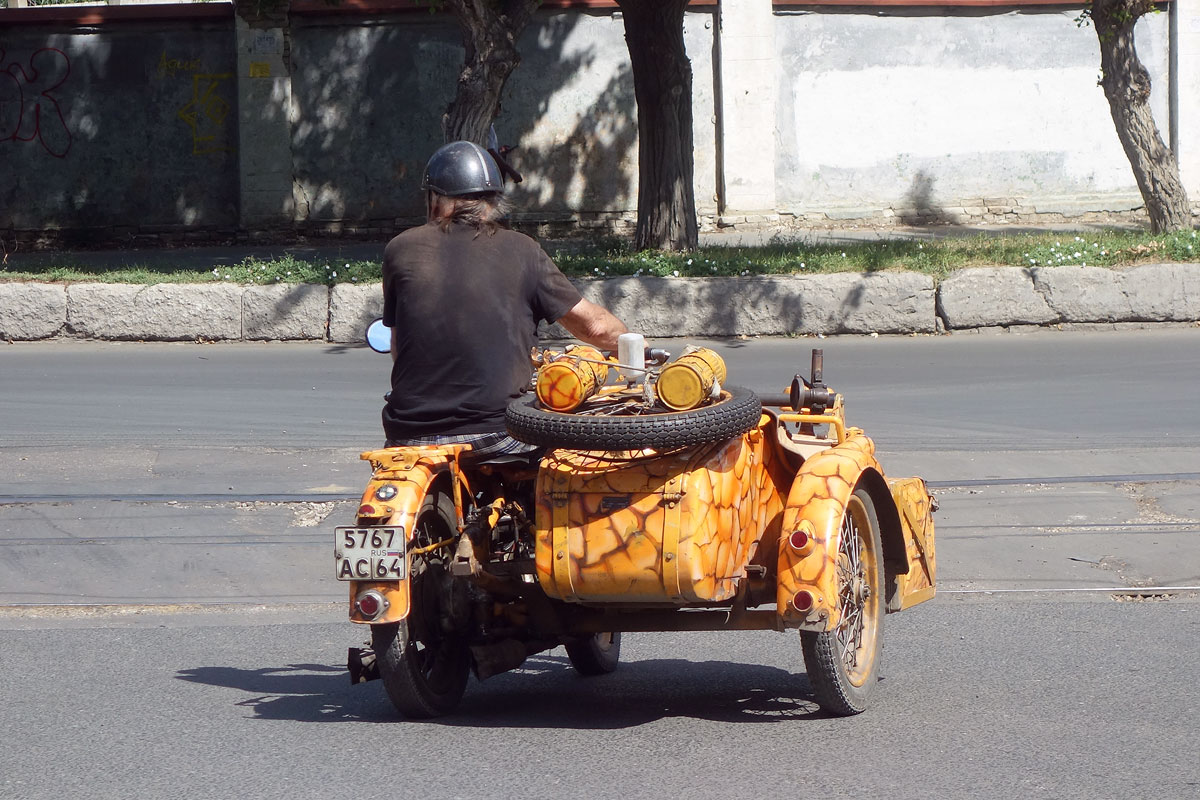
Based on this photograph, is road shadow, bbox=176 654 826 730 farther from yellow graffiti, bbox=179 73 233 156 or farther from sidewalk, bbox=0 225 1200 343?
yellow graffiti, bbox=179 73 233 156

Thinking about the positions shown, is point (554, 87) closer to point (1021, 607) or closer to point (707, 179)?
point (707, 179)

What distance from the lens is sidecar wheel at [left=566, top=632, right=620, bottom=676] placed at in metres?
4.91

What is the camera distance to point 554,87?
18.4 m

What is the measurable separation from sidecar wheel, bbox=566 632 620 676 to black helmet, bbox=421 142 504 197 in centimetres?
152

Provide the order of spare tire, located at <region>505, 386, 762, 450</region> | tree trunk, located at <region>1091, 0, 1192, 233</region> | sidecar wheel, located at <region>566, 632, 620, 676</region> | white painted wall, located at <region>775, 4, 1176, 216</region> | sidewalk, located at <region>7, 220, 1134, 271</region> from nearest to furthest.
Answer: spare tire, located at <region>505, 386, 762, 450</region>
sidecar wheel, located at <region>566, 632, 620, 676</region>
tree trunk, located at <region>1091, 0, 1192, 233</region>
sidewalk, located at <region>7, 220, 1134, 271</region>
white painted wall, located at <region>775, 4, 1176, 216</region>

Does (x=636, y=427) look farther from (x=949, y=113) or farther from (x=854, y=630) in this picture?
(x=949, y=113)

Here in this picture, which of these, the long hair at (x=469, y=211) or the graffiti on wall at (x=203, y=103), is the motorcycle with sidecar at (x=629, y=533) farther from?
the graffiti on wall at (x=203, y=103)

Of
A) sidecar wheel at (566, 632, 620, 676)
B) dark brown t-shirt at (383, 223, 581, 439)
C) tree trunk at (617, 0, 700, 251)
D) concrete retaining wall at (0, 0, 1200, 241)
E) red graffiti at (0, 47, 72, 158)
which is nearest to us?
dark brown t-shirt at (383, 223, 581, 439)

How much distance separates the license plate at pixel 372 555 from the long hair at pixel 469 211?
3.38 ft

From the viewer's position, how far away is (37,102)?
61.0ft

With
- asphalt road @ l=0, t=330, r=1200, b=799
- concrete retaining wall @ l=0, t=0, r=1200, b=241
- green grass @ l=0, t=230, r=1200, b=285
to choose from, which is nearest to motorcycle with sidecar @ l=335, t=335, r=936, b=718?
asphalt road @ l=0, t=330, r=1200, b=799

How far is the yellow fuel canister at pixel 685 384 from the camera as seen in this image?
3979 mm

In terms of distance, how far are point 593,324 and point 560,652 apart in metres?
→ 1.63

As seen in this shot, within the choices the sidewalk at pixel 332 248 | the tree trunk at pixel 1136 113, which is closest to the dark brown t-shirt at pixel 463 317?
the tree trunk at pixel 1136 113
